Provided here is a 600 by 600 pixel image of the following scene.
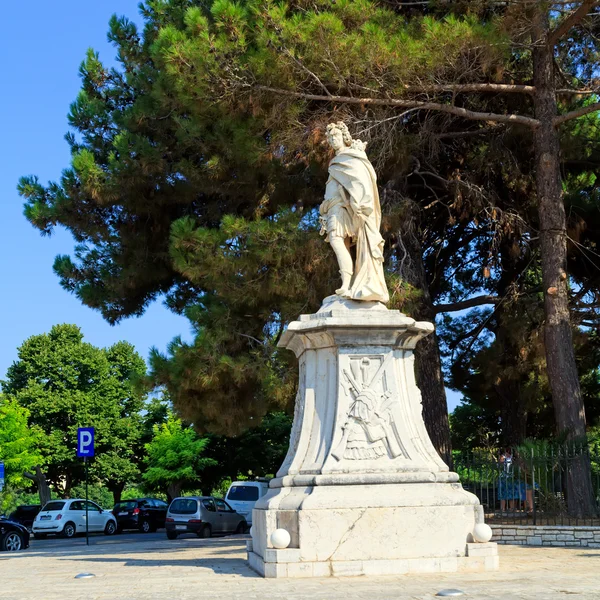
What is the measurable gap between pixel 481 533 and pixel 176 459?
30241 mm

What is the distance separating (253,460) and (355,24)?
26515mm

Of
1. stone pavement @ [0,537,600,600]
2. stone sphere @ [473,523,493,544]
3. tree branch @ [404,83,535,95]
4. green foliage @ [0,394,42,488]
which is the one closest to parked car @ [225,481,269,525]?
green foliage @ [0,394,42,488]

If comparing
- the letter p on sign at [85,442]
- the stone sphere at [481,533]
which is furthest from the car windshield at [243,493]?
the stone sphere at [481,533]

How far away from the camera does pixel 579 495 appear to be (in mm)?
15047

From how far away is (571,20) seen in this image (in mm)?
15227

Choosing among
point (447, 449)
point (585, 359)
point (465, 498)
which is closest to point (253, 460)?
point (585, 359)

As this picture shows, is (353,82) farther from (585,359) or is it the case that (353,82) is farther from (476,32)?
(585,359)

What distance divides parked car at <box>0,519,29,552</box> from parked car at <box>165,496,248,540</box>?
490 cm

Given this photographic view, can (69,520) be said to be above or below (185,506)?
below

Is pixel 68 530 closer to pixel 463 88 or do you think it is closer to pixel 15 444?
pixel 15 444

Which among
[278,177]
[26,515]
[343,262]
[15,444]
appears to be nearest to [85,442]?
[278,177]

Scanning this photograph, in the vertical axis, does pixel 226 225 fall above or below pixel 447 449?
above

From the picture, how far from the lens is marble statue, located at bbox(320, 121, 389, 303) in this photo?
10398 millimetres

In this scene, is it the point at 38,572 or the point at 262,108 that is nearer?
the point at 38,572
